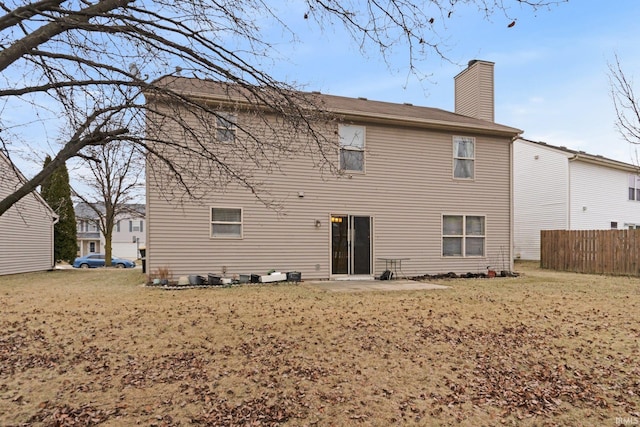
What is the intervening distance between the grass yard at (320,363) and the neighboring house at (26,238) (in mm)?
9669

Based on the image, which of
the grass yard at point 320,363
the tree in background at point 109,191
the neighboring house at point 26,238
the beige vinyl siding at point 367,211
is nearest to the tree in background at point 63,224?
the tree in background at point 109,191

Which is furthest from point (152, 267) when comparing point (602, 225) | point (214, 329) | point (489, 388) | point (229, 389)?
point (602, 225)

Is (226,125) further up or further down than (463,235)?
further up

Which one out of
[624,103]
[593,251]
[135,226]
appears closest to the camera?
[624,103]

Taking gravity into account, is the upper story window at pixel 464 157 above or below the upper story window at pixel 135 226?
above

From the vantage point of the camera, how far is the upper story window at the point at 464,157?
13086mm

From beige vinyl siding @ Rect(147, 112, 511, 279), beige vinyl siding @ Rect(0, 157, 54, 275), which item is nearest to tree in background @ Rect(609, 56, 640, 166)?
beige vinyl siding @ Rect(147, 112, 511, 279)

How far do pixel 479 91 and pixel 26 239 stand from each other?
64.5ft

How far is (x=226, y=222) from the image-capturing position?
10.9 metres

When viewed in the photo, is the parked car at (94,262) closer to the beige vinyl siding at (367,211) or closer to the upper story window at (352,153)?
the beige vinyl siding at (367,211)

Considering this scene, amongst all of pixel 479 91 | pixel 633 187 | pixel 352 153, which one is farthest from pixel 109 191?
pixel 633 187

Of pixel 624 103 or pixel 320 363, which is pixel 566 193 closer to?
pixel 624 103

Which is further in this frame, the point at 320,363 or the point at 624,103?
the point at 624,103

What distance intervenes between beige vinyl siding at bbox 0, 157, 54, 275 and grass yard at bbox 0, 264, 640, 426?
9665 mm
